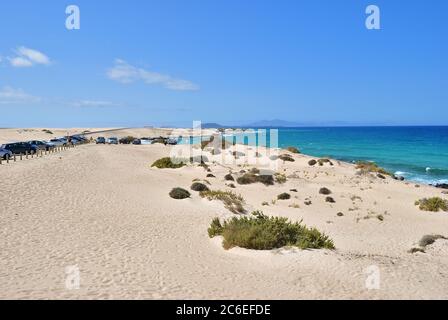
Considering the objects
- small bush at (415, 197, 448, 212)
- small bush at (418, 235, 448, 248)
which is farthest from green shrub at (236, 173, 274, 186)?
small bush at (418, 235, 448, 248)

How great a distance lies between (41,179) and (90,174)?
5402mm

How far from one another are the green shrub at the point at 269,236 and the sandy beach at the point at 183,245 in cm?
40

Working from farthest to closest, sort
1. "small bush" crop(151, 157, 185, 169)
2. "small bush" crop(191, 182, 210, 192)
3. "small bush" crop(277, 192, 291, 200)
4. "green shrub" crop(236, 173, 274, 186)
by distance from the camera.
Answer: "small bush" crop(151, 157, 185, 169)
"green shrub" crop(236, 173, 274, 186)
"small bush" crop(191, 182, 210, 192)
"small bush" crop(277, 192, 291, 200)

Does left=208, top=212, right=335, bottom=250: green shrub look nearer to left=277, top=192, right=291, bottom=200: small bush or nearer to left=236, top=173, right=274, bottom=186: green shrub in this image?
left=277, top=192, right=291, bottom=200: small bush

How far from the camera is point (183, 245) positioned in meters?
15.5

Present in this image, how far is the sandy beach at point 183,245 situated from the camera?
10688 millimetres

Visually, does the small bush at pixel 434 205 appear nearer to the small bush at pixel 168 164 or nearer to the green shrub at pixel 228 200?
the green shrub at pixel 228 200

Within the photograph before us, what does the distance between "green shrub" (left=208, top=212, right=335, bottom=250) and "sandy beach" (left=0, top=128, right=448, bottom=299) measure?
0.40m

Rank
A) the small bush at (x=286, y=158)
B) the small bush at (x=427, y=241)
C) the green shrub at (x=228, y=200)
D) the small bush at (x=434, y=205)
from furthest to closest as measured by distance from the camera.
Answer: the small bush at (x=286, y=158) < the small bush at (x=434, y=205) < the green shrub at (x=228, y=200) < the small bush at (x=427, y=241)

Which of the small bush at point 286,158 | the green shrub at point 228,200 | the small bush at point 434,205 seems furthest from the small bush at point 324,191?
the small bush at point 286,158

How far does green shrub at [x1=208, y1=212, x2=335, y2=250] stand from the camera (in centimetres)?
1452

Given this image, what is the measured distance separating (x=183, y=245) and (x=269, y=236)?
319cm
